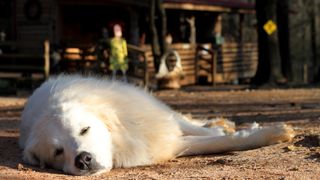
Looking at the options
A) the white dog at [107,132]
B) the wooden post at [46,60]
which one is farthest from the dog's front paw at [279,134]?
the wooden post at [46,60]

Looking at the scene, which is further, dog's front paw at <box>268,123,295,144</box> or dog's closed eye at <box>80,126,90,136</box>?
dog's front paw at <box>268,123,295,144</box>

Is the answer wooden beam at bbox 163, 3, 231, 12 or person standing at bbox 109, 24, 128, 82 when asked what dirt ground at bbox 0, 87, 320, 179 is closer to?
person standing at bbox 109, 24, 128, 82

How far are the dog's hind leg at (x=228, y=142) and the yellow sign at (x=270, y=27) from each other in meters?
12.1

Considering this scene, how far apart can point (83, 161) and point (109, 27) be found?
631 inches

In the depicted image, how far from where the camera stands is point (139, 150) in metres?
4.73

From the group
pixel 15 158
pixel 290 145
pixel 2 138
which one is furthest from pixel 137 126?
pixel 2 138

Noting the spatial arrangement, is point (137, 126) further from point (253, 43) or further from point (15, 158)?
point (253, 43)

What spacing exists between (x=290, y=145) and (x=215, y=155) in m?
0.70

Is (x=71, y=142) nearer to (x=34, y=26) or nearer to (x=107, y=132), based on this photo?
(x=107, y=132)

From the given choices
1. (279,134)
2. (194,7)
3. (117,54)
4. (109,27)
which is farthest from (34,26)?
(279,134)

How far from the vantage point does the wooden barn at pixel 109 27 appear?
19.1 metres

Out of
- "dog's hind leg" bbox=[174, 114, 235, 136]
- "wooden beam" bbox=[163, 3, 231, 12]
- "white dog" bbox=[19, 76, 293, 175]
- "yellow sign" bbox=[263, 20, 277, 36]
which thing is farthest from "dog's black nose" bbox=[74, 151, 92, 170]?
"wooden beam" bbox=[163, 3, 231, 12]

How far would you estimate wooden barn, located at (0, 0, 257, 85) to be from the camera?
1914cm

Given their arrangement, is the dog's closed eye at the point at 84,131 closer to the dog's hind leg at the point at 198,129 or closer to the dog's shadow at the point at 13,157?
the dog's shadow at the point at 13,157
